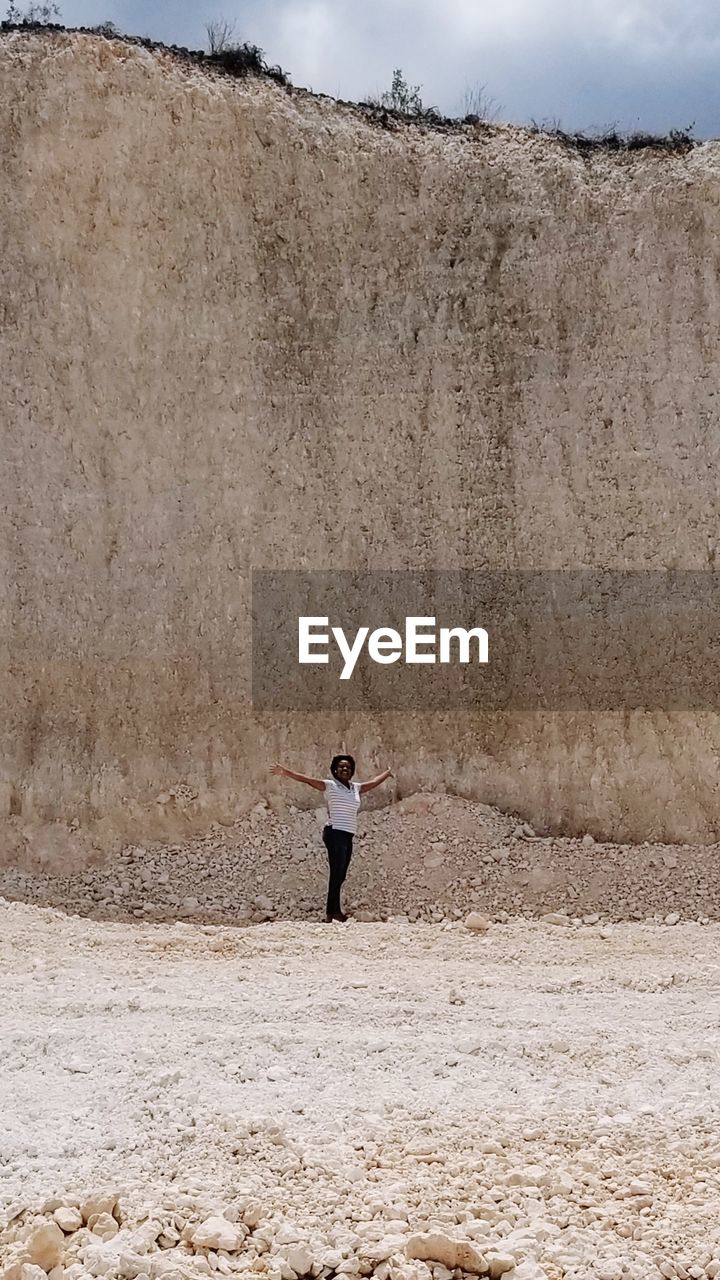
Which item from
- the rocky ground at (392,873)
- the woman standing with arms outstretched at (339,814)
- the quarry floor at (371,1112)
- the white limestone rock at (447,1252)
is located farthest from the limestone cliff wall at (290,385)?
the white limestone rock at (447,1252)

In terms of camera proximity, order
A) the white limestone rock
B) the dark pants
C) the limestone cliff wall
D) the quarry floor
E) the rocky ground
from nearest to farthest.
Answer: the white limestone rock < the quarry floor < the dark pants < the rocky ground < the limestone cliff wall

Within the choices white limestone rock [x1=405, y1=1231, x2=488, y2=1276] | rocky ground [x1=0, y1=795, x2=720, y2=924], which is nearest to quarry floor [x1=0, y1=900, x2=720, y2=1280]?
white limestone rock [x1=405, y1=1231, x2=488, y2=1276]

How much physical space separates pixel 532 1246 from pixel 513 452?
7756 mm

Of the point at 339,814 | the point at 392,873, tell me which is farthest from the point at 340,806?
the point at 392,873

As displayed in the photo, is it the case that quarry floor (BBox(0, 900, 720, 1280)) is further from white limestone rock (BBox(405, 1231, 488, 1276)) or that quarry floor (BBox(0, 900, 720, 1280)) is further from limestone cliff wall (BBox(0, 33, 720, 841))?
limestone cliff wall (BBox(0, 33, 720, 841))

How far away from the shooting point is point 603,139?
34.4ft

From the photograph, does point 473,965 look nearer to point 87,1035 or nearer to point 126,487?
point 87,1035

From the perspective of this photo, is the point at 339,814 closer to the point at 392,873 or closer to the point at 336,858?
the point at 336,858

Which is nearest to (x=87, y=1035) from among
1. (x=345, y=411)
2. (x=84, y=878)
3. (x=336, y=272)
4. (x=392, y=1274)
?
(x=392, y=1274)

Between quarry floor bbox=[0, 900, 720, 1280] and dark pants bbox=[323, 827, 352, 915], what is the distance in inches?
53.7

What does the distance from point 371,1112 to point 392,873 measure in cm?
487

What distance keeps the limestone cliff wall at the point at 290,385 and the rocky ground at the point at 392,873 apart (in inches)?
24.2

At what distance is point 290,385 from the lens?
9.84 metres

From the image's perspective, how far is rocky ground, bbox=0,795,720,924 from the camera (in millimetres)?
8547
